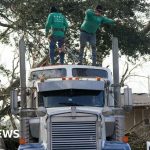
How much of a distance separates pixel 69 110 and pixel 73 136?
0.58m

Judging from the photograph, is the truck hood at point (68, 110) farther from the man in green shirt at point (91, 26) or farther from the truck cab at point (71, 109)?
the man in green shirt at point (91, 26)

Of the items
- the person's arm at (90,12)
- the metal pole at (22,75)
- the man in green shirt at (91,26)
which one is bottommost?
the metal pole at (22,75)

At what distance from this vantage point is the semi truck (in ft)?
37.9

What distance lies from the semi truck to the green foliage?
6223 mm

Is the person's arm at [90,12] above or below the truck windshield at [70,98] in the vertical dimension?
above

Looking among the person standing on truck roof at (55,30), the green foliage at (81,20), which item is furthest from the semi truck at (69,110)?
the green foliage at (81,20)

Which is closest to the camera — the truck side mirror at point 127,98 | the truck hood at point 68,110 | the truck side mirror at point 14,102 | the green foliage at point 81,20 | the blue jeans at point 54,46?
the truck hood at point 68,110

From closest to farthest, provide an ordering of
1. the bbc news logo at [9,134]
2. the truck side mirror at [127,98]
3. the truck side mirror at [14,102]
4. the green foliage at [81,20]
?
the truck side mirror at [14,102] < the truck side mirror at [127,98] < the green foliage at [81,20] < the bbc news logo at [9,134]

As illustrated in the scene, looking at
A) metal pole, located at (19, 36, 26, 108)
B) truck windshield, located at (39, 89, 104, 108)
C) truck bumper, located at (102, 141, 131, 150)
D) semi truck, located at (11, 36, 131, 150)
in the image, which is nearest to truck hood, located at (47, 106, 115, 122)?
semi truck, located at (11, 36, 131, 150)

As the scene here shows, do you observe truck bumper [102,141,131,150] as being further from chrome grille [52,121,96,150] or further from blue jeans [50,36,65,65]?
blue jeans [50,36,65,65]

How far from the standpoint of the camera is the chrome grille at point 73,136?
11492 mm

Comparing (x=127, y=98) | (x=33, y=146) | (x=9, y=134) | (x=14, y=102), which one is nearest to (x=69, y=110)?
(x=33, y=146)

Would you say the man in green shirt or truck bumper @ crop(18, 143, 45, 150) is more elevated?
the man in green shirt

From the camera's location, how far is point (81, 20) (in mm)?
19016
